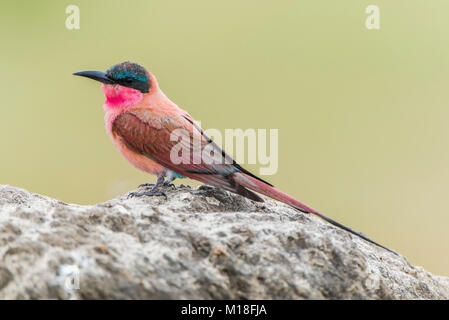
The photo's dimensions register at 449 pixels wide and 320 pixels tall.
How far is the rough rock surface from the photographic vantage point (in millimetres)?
2080

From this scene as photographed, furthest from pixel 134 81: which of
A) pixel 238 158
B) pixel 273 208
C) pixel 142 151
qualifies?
pixel 273 208

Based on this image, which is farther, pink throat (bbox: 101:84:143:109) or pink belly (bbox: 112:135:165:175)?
pink throat (bbox: 101:84:143:109)

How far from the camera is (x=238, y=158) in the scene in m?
3.66

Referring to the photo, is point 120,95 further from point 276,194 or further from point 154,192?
point 276,194

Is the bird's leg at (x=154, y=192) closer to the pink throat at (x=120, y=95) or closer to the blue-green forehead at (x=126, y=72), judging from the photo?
the pink throat at (x=120, y=95)

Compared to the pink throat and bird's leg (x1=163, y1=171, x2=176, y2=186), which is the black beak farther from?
bird's leg (x1=163, y1=171, x2=176, y2=186)

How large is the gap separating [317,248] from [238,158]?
1262 millimetres

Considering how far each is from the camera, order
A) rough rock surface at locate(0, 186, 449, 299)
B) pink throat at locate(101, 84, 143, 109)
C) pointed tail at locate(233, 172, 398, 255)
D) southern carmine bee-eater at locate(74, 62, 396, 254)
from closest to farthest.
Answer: rough rock surface at locate(0, 186, 449, 299) < pointed tail at locate(233, 172, 398, 255) < southern carmine bee-eater at locate(74, 62, 396, 254) < pink throat at locate(101, 84, 143, 109)

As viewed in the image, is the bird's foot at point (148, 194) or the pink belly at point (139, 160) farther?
the pink belly at point (139, 160)

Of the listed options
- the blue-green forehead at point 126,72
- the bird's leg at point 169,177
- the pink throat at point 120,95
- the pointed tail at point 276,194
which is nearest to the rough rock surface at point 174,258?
the pointed tail at point 276,194

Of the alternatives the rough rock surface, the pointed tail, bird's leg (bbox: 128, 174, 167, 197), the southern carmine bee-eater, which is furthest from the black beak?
the rough rock surface

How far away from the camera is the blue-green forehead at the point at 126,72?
413 centimetres

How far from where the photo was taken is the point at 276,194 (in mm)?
3178

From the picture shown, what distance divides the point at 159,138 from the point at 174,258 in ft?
5.14
